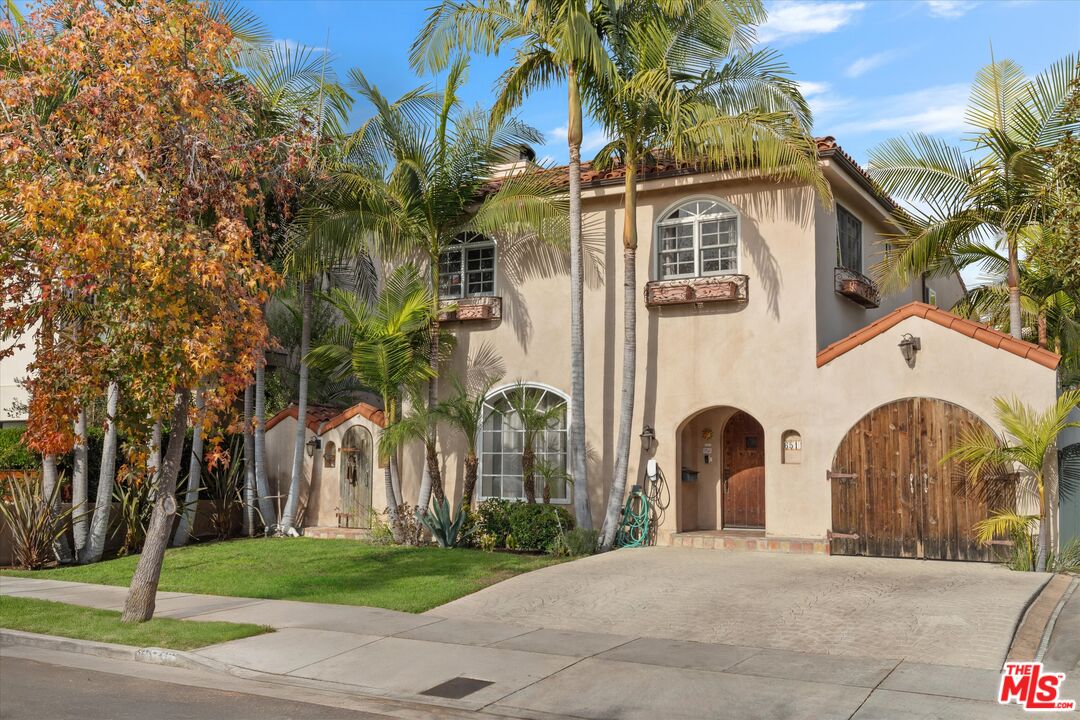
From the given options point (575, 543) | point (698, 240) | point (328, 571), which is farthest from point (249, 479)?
point (698, 240)

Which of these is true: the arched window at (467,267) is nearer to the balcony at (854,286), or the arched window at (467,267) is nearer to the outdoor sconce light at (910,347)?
the balcony at (854,286)

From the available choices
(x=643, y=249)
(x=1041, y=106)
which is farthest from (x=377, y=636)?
(x=1041, y=106)

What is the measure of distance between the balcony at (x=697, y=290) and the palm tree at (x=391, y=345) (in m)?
3.81

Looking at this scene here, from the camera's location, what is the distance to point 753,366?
15.2 meters

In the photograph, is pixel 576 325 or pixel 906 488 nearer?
pixel 906 488

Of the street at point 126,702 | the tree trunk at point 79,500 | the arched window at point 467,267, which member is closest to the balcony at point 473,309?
the arched window at point 467,267

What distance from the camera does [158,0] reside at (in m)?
10.4

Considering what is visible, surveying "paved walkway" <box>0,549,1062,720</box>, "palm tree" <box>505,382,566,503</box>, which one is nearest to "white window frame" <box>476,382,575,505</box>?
"palm tree" <box>505,382,566,503</box>

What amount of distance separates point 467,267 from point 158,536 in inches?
339

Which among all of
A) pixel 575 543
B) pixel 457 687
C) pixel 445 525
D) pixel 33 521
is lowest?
pixel 457 687

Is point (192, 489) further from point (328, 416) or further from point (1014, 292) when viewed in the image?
point (1014, 292)

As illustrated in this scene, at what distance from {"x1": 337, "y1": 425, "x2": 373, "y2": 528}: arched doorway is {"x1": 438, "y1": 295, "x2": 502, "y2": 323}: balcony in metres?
2.89

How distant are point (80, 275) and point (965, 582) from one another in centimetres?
1021

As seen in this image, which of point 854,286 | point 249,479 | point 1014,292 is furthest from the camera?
point 249,479
